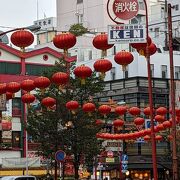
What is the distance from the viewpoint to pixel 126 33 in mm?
23625

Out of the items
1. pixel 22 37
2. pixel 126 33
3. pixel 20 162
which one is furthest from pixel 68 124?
pixel 126 33

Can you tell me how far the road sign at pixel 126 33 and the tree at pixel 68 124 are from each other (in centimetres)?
1885

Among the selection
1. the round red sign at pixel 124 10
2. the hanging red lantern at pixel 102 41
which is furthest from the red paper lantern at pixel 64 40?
the round red sign at pixel 124 10

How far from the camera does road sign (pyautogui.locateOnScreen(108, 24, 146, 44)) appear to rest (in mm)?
23609

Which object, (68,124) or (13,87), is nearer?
(13,87)

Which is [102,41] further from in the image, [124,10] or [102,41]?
[124,10]

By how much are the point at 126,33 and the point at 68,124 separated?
62.6 feet

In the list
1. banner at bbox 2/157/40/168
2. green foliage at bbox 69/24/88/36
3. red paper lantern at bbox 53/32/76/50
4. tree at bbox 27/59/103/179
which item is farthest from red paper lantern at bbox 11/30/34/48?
green foliage at bbox 69/24/88/36

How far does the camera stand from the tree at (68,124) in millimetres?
42875

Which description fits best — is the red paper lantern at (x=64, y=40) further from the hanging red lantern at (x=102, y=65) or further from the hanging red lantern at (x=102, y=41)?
the hanging red lantern at (x=102, y=65)

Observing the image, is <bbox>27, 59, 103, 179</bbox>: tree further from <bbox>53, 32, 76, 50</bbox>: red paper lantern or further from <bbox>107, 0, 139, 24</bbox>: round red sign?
<bbox>107, 0, 139, 24</bbox>: round red sign

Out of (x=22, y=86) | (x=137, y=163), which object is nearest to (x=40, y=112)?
(x=22, y=86)

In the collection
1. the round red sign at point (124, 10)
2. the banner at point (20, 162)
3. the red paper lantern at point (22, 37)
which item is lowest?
the banner at point (20, 162)

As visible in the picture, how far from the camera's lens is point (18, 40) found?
2448 centimetres
